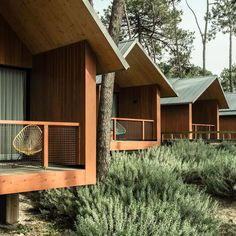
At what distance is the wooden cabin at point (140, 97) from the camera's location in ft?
62.6

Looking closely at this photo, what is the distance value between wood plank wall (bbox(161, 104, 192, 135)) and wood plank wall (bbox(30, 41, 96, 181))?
46.2 feet

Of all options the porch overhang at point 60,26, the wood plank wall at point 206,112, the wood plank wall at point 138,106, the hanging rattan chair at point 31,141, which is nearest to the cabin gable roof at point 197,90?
the wood plank wall at point 206,112

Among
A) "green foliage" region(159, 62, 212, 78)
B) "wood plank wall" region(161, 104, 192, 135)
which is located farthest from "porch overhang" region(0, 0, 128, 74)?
"green foliage" region(159, 62, 212, 78)

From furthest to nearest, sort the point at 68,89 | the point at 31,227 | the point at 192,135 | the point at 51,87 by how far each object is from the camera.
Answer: the point at 192,135 → the point at 51,87 → the point at 68,89 → the point at 31,227

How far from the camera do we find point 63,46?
10.2 metres

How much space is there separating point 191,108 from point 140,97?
491 cm

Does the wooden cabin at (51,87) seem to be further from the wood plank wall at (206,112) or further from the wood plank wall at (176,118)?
the wood plank wall at (206,112)

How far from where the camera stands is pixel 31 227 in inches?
381

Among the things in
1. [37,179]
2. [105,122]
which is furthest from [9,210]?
[105,122]

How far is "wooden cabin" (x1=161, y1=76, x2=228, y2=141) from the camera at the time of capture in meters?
24.3

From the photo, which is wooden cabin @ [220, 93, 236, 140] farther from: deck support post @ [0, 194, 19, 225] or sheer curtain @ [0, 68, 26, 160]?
deck support post @ [0, 194, 19, 225]

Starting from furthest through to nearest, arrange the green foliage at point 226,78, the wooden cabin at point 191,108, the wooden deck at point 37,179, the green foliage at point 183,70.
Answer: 1. the green foliage at point 226,78
2. the green foliage at point 183,70
3. the wooden cabin at point 191,108
4. the wooden deck at point 37,179

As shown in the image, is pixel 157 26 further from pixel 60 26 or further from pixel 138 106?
pixel 60 26

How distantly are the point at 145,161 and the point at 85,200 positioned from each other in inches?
139
